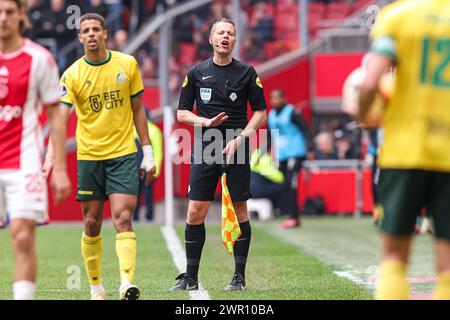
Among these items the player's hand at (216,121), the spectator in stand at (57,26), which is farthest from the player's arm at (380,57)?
the spectator in stand at (57,26)

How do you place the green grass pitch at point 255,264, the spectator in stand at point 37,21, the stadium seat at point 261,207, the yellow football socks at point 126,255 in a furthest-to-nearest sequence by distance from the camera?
1. the spectator in stand at point 37,21
2. the stadium seat at point 261,207
3. the green grass pitch at point 255,264
4. the yellow football socks at point 126,255

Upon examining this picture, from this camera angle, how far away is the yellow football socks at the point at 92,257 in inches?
351

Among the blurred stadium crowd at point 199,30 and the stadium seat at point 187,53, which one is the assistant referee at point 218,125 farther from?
the stadium seat at point 187,53

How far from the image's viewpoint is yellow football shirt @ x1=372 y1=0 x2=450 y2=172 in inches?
238

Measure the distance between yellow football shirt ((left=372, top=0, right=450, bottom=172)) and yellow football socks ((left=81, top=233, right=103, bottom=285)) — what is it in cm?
349

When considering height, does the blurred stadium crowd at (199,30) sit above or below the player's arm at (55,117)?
above

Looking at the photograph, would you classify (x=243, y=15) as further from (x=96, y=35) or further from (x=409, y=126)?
(x=409, y=126)

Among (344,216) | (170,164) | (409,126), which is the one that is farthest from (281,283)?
(344,216)

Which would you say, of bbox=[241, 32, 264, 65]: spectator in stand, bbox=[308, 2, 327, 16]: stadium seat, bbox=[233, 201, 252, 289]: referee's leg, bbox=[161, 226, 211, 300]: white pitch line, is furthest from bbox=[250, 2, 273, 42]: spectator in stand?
bbox=[233, 201, 252, 289]: referee's leg

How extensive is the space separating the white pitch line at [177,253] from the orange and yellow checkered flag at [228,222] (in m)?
0.47

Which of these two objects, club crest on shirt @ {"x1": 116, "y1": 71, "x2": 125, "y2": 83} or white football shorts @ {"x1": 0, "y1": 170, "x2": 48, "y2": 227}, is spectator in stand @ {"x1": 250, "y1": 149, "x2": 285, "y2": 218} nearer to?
club crest on shirt @ {"x1": 116, "y1": 71, "x2": 125, "y2": 83}

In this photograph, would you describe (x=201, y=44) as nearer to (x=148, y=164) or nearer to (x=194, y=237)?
(x=194, y=237)

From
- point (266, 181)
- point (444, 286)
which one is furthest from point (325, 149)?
point (444, 286)
